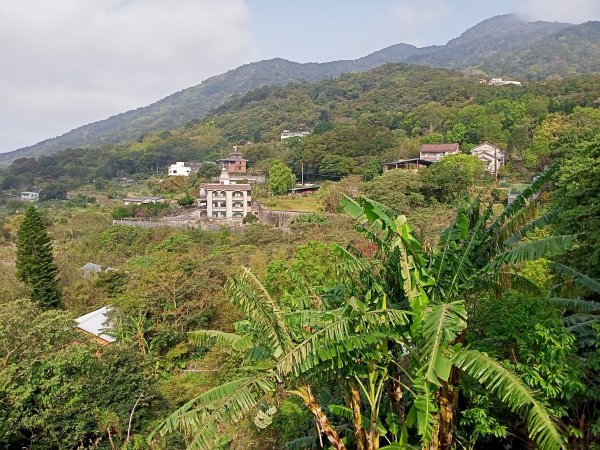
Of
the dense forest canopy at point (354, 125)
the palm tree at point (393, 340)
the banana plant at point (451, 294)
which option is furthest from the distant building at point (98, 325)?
the dense forest canopy at point (354, 125)

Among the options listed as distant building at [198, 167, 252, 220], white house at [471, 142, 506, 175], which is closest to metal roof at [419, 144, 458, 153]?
white house at [471, 142, 506, 175]

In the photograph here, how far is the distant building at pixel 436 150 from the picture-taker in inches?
1766

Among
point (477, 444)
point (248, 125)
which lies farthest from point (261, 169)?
point (477, 444)

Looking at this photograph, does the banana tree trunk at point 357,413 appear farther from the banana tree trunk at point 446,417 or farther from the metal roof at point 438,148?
the metal roof at point 438,148

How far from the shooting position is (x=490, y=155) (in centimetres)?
4134

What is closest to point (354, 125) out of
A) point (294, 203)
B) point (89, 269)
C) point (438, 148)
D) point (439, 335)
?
point (438, 148)

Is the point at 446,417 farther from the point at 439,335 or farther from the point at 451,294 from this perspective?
A: the point at 439,335

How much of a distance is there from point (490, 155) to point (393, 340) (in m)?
39.9

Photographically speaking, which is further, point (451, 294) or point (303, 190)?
point (303, 190)

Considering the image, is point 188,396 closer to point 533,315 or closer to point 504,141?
point 533,315

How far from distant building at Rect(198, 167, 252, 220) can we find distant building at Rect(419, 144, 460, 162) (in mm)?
17430

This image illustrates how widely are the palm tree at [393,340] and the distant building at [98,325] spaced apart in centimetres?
1200

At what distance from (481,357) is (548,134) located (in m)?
35.9

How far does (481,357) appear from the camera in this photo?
15.1 feet
